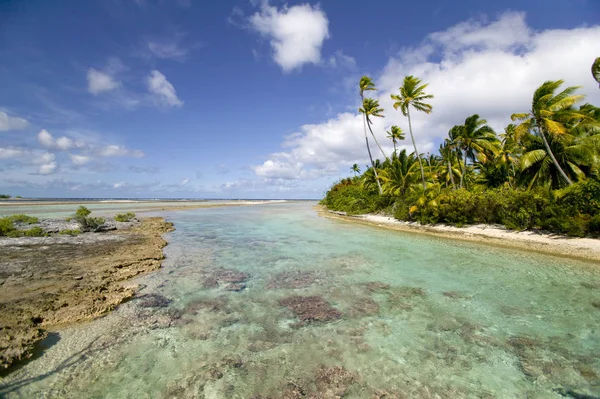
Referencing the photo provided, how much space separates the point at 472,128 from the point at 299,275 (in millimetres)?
23442

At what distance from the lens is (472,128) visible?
2458 cm

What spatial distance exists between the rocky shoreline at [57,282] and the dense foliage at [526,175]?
61.5 feet

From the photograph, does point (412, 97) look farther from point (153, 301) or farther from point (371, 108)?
point (153, 301)

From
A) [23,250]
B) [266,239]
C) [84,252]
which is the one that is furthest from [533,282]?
[23,250]

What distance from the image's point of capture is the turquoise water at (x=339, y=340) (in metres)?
3.93

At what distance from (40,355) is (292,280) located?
19.8 feet

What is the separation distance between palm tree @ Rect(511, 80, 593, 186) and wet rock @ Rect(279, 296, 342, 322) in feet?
58.9

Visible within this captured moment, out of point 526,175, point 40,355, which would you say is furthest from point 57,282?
point 526,175

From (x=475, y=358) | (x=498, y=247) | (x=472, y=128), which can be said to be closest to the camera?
(x=475, y=358)

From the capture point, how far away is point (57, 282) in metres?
7.57

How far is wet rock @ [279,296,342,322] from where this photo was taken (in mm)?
6191

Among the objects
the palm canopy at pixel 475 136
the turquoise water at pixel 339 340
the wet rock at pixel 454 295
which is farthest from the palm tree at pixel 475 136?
the wet rock at pixel 454 295

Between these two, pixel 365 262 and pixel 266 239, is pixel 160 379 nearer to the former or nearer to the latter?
pixel 365 262

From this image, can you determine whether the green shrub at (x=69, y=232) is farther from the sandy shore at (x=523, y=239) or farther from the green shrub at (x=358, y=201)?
the green shrub at (x=358, y=201)
